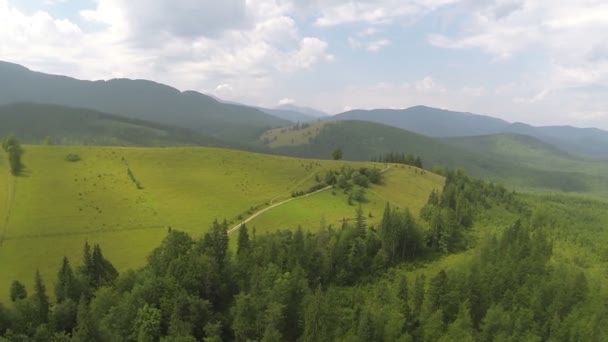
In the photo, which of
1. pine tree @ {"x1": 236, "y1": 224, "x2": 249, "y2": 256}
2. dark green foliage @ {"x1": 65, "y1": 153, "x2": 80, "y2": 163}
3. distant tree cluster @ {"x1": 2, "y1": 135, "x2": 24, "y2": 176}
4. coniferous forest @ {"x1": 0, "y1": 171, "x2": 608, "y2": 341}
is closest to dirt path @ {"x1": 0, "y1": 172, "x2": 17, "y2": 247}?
distant tree cluster @ {"x1": 2, "y1": 135, "x2": 24, "y2": 176}

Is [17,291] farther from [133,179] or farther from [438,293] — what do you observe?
[438,293]

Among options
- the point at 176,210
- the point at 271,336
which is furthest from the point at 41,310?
the point at 176,210

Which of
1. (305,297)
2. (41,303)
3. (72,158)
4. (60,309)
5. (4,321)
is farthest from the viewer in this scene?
(72,158)

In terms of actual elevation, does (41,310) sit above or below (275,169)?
below

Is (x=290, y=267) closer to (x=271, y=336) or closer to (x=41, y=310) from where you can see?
(x=271, y=336)

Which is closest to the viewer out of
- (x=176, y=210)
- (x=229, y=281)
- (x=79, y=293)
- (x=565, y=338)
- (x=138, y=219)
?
(x=565, y=338)

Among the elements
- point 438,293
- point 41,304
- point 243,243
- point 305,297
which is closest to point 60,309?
point 41,304

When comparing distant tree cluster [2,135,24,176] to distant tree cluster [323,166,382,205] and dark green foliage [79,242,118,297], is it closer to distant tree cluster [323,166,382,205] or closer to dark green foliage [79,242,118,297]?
dark green foliage [79,242,118,297]
